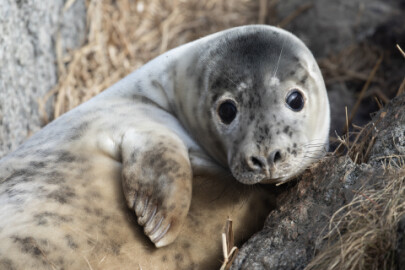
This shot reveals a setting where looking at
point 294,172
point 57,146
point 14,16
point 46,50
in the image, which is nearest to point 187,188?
point 294,172

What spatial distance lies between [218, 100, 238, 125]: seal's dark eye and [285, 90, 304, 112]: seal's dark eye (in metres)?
0.21

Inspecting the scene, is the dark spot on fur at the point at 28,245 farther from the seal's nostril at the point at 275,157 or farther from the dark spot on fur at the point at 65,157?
the seal's nostril at the point at 275,157

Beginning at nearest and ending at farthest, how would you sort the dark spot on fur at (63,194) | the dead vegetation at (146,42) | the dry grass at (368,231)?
the dry grass at (368,231) < the dark spot on fur at (63,194) < the dead vegetation at (146,42)

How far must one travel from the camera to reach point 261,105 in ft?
7.64

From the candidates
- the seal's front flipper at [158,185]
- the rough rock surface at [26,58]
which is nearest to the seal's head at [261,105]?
the seal's front flipper at [158,185]

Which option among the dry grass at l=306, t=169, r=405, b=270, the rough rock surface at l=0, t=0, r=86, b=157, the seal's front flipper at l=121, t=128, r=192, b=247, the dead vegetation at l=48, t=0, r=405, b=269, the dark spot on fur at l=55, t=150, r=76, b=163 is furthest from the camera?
the dead vegetation at l=48, t=0, r=405, b=269

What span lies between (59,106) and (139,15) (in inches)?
56.3

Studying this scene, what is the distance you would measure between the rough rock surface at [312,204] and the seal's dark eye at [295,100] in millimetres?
239

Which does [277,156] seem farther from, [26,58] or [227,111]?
[26,58]

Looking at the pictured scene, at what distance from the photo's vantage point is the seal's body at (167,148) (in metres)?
2.21

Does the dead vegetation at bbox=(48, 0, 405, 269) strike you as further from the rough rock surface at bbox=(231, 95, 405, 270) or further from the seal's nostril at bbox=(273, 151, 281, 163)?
the seal's nostril at bbox=(273, 151, 281, 163)

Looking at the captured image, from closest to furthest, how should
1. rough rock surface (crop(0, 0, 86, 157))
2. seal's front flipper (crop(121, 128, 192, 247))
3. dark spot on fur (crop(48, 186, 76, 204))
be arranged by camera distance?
seal's front flipper (crop(121, 128, 192, 247)) → dark spot on fur (crop(48, 186, 76, 204)) → rough rock surface (crop(0, 0, 86, 157))

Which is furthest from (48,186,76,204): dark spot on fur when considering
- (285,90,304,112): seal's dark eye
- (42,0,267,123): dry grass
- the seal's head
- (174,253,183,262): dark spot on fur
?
(42,0,267,123): dry grass

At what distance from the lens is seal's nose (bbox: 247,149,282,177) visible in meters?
2.20
